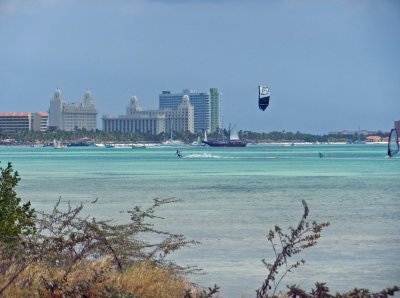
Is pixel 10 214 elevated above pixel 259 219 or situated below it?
above

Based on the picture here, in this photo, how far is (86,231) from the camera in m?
11.3

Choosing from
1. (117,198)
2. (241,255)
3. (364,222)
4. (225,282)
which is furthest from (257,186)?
(225,282)

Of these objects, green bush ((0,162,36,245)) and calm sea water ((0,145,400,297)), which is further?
calm sea water ((0,145,400,297))

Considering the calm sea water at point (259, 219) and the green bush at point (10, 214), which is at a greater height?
the green bush at point (10, 214)

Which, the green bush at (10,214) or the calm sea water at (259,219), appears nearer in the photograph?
the green bush at (10,214)

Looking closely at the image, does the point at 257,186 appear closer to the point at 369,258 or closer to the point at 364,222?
the point at 364,222

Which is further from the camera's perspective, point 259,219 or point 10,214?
point 259,219

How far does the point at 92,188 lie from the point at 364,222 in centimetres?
2352

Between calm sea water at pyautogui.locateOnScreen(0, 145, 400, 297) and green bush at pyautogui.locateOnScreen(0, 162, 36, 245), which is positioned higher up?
green bush at pyautogui.locateOnScreen(0, 162, 36, 245)

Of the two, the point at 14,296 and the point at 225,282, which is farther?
→ the point at 225,282

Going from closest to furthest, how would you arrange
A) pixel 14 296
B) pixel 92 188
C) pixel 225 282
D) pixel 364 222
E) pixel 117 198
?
1. pixel 14 296
2. pixel 225 282
3. pixel 364 222
4. pixel 117 198
5. pixel 92 188

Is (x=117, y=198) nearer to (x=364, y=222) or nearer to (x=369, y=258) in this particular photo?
(x=364, y=222)

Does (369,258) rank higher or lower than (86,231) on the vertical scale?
lower

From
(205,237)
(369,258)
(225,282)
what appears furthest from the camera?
(205,237)
